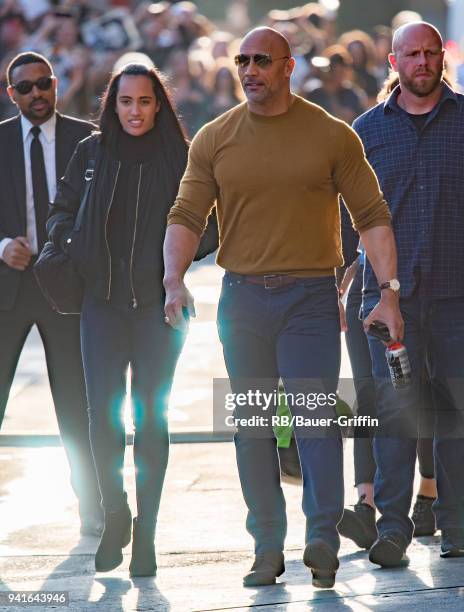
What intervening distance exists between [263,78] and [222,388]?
1522mm

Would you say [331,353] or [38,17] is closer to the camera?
[331,353]

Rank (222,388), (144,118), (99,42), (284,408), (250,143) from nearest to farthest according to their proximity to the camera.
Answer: (250,143) < (144,118) < (222,388) < (284,408) < (99,42)

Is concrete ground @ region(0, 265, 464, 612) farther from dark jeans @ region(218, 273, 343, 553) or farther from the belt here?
the belt

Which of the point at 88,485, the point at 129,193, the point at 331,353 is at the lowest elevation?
the point at 88,485

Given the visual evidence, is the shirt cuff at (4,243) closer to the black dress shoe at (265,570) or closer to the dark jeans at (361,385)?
the dark jeans at (361,385)

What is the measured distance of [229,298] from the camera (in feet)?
21.5

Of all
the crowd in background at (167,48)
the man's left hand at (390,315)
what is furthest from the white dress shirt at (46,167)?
the crowd in background at (167,48)

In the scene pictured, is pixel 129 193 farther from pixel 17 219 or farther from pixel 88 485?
pixel 88 485

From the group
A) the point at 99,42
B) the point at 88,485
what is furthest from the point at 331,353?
the point at 99,42

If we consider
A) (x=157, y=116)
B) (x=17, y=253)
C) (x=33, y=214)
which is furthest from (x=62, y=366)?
(x=157, y=116)

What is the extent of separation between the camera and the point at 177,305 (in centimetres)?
641

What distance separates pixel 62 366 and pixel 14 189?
0.78 metres

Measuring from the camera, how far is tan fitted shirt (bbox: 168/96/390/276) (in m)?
6.40

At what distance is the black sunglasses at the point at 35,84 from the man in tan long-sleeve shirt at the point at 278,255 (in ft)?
3.98
